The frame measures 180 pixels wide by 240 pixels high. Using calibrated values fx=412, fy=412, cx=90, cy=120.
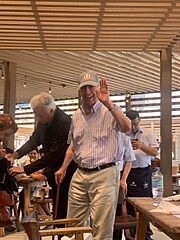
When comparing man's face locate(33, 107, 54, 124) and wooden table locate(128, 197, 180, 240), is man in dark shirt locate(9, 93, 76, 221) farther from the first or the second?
wooden table locate(128, 197, 180, 240)

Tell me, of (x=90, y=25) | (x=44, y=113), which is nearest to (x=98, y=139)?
(x=44, y=113)

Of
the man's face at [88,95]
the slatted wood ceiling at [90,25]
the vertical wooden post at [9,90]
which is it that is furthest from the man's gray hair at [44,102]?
the vertical wooden post at [9,90]

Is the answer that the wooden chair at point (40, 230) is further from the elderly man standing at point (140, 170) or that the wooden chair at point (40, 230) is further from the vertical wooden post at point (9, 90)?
the vertical wooden post at point (9, 90)

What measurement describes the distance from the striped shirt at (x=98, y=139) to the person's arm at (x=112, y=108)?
0.11 meters

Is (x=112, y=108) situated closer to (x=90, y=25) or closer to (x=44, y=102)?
(x=44, y=102)

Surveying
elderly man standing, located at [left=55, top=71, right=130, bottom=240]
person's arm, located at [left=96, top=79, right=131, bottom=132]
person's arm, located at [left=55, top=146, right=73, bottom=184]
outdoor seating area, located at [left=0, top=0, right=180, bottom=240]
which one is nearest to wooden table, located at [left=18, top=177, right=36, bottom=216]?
outdoor seating area, located at [left=0, top=0, right=180, bottom=240]

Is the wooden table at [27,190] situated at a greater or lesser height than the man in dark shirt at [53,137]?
lesser

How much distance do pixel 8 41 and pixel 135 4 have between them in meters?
2.06

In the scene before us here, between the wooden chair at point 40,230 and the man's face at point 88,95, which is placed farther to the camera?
the man's face at point 88,95

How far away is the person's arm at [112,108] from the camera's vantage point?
114 inches

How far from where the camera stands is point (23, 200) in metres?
7.05

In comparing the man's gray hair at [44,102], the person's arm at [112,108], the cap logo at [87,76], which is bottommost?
the person's arm at [112,108]

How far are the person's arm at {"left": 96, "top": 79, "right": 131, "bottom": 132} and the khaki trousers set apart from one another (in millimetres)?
340

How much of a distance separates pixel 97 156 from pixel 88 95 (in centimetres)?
47
